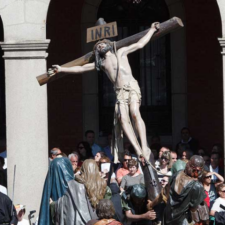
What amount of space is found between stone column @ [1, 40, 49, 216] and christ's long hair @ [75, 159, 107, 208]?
4089mm

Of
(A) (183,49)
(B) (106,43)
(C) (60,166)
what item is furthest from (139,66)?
(C) (60,166)

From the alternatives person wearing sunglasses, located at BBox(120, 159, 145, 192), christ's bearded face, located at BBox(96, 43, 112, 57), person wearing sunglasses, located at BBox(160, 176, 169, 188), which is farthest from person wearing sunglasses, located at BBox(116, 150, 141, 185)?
christ's bearded face, located at BBox(96, 43, 112, 57)

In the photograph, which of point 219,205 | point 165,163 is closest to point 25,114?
point 165,163

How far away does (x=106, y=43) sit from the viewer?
47.8 feet

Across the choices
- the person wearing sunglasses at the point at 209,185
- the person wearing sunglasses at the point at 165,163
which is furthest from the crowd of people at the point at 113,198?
the person wearing sunglasses at the point at 165,163

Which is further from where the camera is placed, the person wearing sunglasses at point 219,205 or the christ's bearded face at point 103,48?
the person wearing sunglasses at point 219,205

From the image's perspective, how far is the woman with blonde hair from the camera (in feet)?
42.1

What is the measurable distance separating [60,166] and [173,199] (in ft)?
4.71

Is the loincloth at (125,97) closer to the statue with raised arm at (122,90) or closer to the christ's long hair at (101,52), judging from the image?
the statue with raised arm at (122,90)

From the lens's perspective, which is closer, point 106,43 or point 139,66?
point 106,43

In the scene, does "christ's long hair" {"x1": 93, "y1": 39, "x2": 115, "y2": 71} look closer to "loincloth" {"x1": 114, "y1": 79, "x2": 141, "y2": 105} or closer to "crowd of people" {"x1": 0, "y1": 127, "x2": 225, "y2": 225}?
"loincloth" {"x1": 114, "y1": 79, "x2": 141, "y2": 105}

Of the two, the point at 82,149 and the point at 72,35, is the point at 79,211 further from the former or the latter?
the point at 72,35

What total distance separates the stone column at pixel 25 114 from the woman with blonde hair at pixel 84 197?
4022 mm

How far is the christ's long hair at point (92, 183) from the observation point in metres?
12.8
